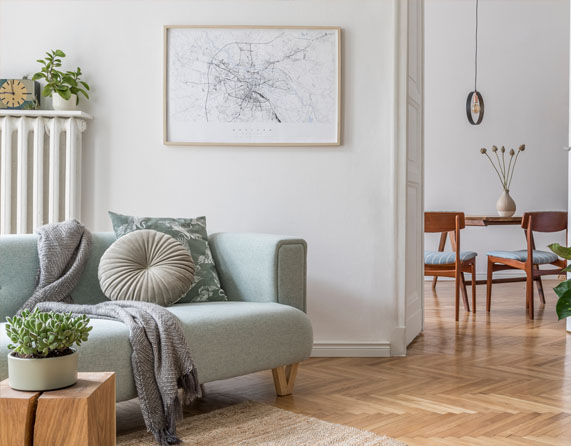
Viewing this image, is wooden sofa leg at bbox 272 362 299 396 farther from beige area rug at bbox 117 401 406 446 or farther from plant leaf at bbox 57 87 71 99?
plant leaf at bbox 57 87 71 99

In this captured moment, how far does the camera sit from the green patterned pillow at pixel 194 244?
Result: 116 inches

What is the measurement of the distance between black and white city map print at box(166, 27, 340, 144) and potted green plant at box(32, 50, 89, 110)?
47 cm

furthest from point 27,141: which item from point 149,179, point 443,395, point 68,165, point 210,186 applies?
point 443,395

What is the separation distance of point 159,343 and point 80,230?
0.75 meters

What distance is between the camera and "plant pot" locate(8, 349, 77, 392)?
1565 mm

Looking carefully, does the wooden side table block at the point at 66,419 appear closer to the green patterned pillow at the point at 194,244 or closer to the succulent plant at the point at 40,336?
the succulent plant at the point at 40,336

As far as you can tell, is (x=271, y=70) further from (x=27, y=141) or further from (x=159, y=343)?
(x=159, y=343)

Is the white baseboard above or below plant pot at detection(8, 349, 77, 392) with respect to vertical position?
below

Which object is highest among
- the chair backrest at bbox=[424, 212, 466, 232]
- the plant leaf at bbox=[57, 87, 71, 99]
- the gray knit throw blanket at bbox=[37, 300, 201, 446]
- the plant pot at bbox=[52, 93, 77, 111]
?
the plant leaf at bbox=[57, 87, 71, 99]

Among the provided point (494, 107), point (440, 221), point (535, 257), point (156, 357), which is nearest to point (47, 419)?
point (156, 357)

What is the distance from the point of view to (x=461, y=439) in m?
2.35

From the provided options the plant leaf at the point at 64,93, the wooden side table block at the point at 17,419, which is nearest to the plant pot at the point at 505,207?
the plant leaf at the point at 64,93

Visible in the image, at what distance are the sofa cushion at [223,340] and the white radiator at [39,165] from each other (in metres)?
1.17

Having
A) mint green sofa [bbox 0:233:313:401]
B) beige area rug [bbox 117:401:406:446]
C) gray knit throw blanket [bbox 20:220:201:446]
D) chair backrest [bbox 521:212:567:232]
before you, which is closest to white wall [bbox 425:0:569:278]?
chair backrest [bbox 521:212:567:232]
